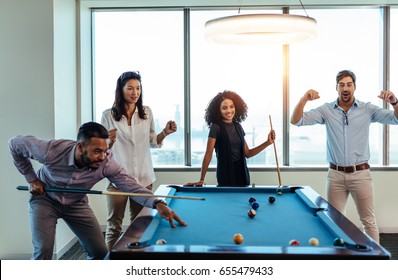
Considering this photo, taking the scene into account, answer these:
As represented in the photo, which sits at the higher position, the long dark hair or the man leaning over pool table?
the long dark hair

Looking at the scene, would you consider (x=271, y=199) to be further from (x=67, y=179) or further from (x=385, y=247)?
(x=385, y=247)

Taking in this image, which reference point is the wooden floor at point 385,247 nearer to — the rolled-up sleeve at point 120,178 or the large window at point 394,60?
the large window at point 394,60

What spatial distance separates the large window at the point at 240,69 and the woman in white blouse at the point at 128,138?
4.75 ft

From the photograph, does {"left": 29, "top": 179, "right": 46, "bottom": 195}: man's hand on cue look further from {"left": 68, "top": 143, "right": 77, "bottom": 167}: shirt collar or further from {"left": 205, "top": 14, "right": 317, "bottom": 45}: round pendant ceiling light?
{"left": 205, "top": 14, "right": 317, "bottom": 45}: round pendant ceiling light

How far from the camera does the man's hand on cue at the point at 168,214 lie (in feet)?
7.43

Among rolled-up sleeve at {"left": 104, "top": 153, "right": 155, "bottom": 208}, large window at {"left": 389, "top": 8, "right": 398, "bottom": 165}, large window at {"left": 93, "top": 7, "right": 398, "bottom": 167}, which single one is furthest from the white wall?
large window at {"left": 389, "top": 8, "right": 398, "bottom": 165}

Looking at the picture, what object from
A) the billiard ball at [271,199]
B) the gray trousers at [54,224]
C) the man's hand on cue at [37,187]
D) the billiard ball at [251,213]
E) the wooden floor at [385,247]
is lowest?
the wooden floor at [385,247]

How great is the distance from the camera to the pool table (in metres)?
1.79

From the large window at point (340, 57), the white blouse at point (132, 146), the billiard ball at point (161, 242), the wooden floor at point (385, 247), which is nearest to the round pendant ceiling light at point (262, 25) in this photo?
the white blouse at point (132, 146)

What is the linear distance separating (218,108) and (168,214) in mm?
1510

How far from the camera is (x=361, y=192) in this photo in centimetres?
338

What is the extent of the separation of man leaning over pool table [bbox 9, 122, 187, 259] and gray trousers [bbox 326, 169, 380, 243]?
155 cm

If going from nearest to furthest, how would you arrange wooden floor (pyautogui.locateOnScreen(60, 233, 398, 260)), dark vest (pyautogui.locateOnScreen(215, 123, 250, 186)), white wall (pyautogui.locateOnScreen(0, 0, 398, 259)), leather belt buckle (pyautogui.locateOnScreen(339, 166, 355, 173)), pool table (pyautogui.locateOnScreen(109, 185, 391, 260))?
pool table (pyautogui.locateOnScreen(109, 185, 391, 260))
leather belt buckle (pyautogui.locateOnScreen(339, 166, 355, 173))
dark vest (pyautogui.locateOnScreen(215, 123, 250, 186))
white wall (pyautogui.locateOnScreen(0, 0, 398, 259))
wooden floor (pyautogui.locateOnScreen(60, 233, 398, 260))

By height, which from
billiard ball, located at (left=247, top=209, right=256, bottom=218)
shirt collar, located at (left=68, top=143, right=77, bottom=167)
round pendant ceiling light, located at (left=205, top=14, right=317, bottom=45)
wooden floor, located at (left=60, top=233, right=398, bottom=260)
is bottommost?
wooden floor, located at (left=60, top=233, right=398, bottom=260)
